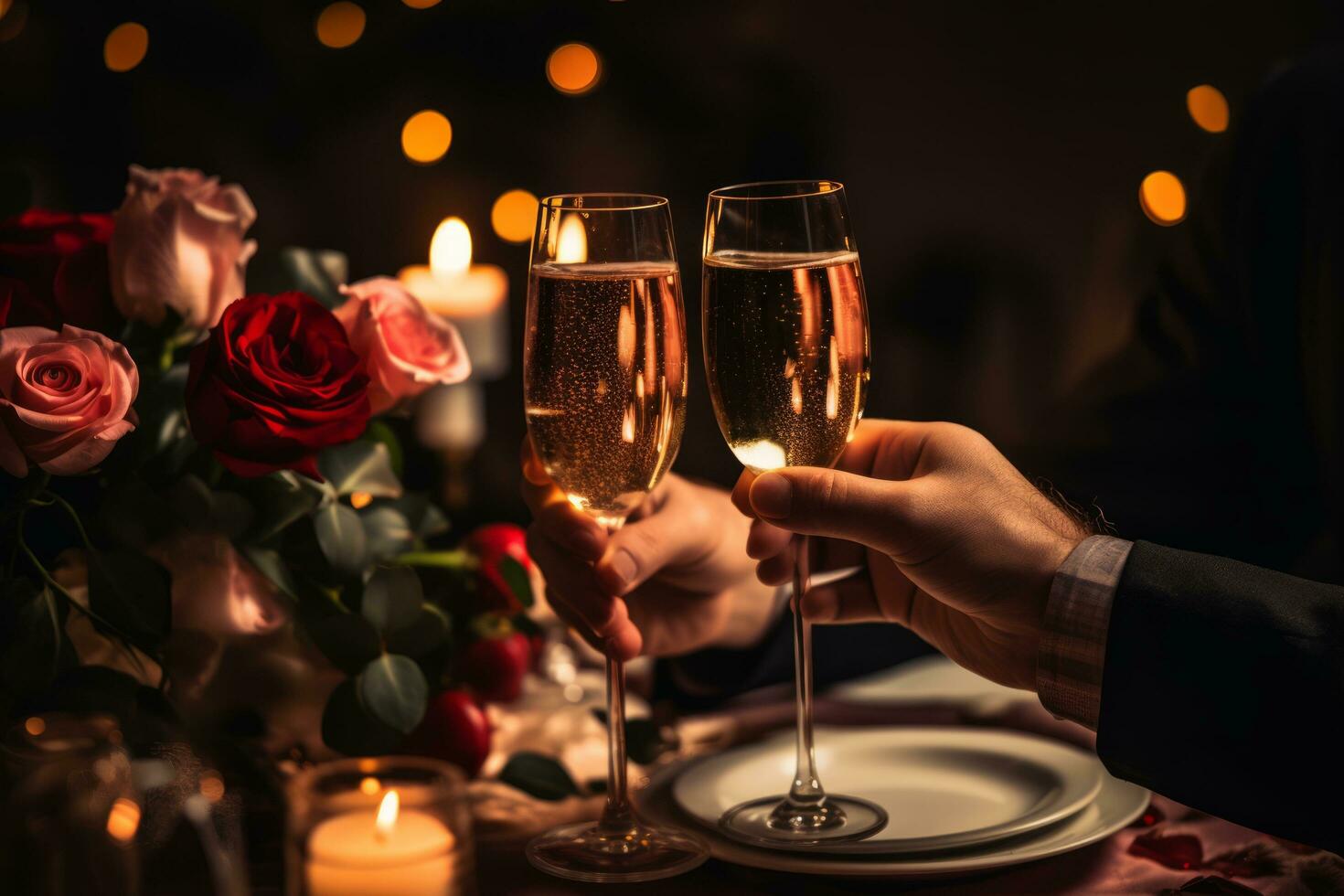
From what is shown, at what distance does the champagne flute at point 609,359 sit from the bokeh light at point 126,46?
7.85 ft

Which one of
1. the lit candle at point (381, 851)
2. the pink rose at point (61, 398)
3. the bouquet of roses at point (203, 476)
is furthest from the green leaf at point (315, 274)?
the lit candle at point (381, 851)

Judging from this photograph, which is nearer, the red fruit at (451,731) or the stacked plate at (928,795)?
the stacked plate at (928,795)

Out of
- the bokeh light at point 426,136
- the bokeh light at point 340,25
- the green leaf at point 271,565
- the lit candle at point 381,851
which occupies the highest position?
the bokeh light at point 340,25

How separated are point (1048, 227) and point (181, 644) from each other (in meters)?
2.01

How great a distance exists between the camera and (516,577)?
1066mm

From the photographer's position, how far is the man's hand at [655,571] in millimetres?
1034

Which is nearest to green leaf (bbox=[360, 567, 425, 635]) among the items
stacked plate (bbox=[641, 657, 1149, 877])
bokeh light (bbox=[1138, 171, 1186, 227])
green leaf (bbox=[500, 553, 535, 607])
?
green leaf (bbox=[500, 553, 535, 607])

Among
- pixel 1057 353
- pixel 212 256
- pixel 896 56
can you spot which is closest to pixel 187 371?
pixel 212 256

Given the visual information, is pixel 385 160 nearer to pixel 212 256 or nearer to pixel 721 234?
pixel 212 256

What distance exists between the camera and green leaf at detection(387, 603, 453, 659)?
3.18ft

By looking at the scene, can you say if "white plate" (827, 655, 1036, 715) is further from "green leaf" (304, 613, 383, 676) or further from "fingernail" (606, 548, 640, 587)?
"green leaf" (304, 613, 383, 676)

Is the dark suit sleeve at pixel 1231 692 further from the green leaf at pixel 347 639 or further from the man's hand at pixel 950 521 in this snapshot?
the green leaf at pixel 347 639

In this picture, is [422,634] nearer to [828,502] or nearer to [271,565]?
[271,565]

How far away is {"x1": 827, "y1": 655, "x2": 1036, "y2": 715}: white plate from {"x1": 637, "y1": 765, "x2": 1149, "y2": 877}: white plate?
255 mm
